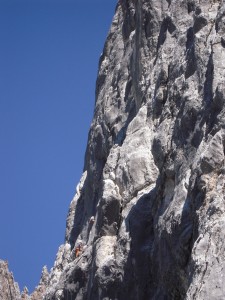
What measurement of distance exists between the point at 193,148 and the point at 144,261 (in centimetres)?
605

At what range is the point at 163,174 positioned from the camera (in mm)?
29547

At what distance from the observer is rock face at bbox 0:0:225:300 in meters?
23.5

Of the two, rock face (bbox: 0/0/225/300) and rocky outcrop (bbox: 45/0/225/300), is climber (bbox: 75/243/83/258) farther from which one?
rocky outcrop (bbox: 45/0/225/300)

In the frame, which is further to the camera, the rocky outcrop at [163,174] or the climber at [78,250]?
the climber at [78,250]

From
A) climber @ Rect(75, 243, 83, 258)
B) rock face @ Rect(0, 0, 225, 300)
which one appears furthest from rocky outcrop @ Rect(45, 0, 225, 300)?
climber @ Rect(75, 243, 83, 258)

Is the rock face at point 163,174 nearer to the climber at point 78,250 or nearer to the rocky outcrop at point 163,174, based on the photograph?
the rocky outcrop at point 163,174

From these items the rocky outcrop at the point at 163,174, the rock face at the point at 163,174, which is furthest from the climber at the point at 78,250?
the rocky outcrop at the point at 163,174

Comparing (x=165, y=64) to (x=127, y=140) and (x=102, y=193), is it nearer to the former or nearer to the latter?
(x=127, y=140)

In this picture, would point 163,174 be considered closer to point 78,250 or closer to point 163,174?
point 163,174

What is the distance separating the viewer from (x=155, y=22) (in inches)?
1692

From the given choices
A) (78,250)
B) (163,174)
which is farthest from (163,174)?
(78,250)

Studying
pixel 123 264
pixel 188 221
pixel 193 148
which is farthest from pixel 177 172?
pixel 123 264

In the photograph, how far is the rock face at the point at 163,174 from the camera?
925 inches

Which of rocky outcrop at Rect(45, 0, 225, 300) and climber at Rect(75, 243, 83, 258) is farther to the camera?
climber at Rect(75, 243, 83, 258)
